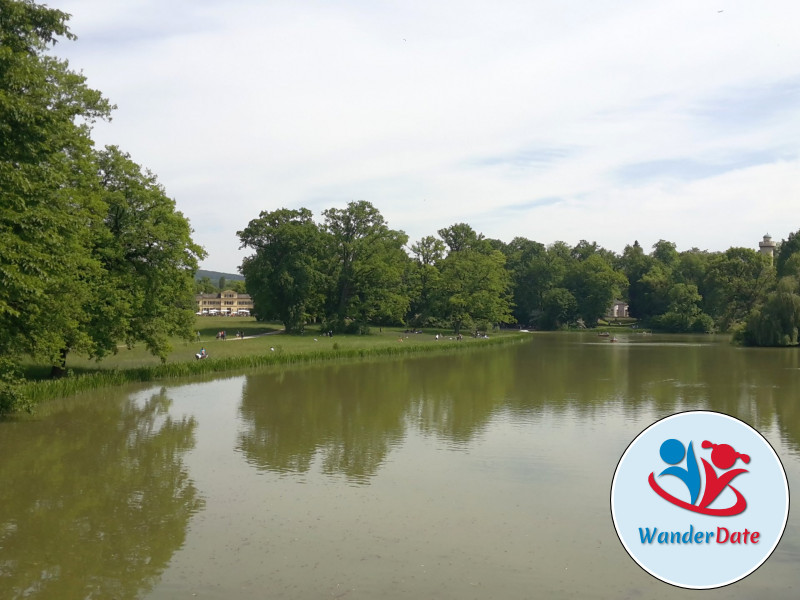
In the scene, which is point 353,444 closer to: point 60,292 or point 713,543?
point 60,292

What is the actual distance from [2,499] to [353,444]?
799 cm

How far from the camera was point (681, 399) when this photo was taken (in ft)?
83.3

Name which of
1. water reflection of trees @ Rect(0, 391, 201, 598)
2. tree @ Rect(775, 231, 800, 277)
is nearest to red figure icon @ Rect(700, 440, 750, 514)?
water reflection of trees @ Rect(0, 391, 201, 598)

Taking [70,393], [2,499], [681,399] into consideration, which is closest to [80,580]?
[2,499]

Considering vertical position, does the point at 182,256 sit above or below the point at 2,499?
above

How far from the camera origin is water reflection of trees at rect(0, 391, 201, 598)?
9.38 m

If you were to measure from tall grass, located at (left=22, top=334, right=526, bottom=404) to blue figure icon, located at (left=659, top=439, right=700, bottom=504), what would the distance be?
17.3m

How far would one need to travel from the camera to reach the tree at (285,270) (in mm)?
66062

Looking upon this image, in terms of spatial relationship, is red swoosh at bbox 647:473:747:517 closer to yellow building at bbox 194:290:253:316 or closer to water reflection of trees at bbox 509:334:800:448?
water reflection of trees at bbox 509:334:800:448

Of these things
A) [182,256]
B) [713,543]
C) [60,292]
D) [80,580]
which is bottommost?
[80,580]

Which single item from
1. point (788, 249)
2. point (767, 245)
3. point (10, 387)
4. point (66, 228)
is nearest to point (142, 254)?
point (66, 228)

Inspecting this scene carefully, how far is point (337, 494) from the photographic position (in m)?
13.3

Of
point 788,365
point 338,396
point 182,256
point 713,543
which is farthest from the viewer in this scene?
point 788,365

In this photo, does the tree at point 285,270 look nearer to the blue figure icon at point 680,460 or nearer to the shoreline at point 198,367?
the shoreline at point 198,367
